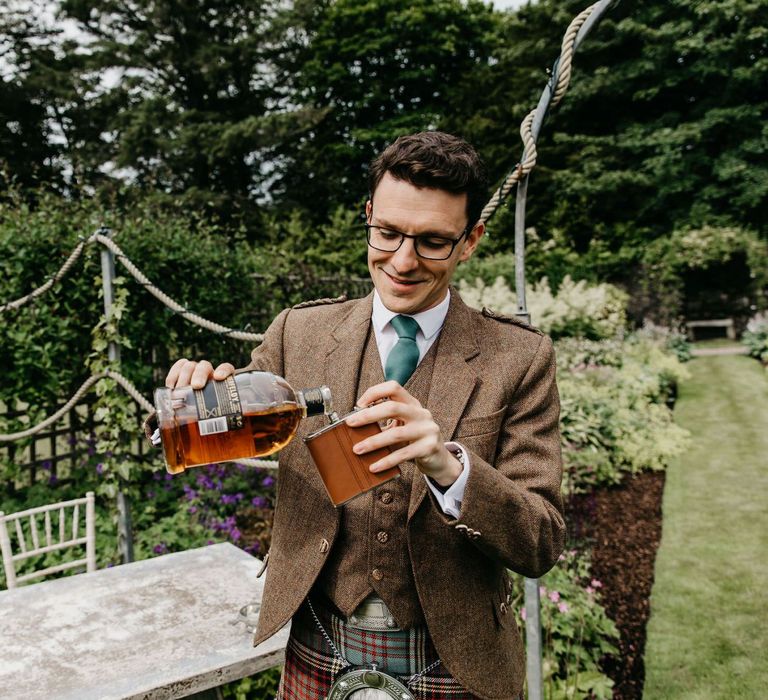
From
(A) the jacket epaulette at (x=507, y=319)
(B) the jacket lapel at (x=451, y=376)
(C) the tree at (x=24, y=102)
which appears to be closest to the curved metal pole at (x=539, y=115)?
(A) the jacket epaulette at (x=507, y=319)

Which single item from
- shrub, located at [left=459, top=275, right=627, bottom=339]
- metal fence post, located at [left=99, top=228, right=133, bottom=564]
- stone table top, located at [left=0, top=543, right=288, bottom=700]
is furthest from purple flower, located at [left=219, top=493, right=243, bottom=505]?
shrub, located at [left=459, top=275, right=627, bottom=339]

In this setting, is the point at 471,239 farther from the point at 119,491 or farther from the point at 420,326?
the point at 119,491

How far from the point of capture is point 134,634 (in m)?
1.92

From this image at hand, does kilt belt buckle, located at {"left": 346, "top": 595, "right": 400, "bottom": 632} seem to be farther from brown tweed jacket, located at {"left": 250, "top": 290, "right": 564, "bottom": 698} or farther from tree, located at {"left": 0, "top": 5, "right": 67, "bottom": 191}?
tree, located at {"left": 0, "top": 5, "right": 67, "bottom": 191}

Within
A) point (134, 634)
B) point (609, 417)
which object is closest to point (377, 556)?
point (134, 634)

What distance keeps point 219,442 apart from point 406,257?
1.79 ft

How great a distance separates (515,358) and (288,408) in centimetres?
52

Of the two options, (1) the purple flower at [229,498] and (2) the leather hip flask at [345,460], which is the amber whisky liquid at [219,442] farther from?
(1) the purple flower at [229,498]

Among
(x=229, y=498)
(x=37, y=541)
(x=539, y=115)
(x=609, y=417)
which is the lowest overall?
(x=229, y=498)

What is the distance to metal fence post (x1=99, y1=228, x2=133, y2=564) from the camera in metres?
3.82

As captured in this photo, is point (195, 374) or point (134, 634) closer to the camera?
point (195, 374)

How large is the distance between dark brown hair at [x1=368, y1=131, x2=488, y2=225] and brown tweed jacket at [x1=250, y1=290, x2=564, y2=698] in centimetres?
30

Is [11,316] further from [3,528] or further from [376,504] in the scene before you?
[376,504]

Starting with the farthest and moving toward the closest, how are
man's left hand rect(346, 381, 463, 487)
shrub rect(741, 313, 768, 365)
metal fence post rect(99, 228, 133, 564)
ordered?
shrub rect(741, 313, 768, 365)
metal fence post rect(99, 228, 133, 564)
man's left hand rect(346, 381, 463, 487)
